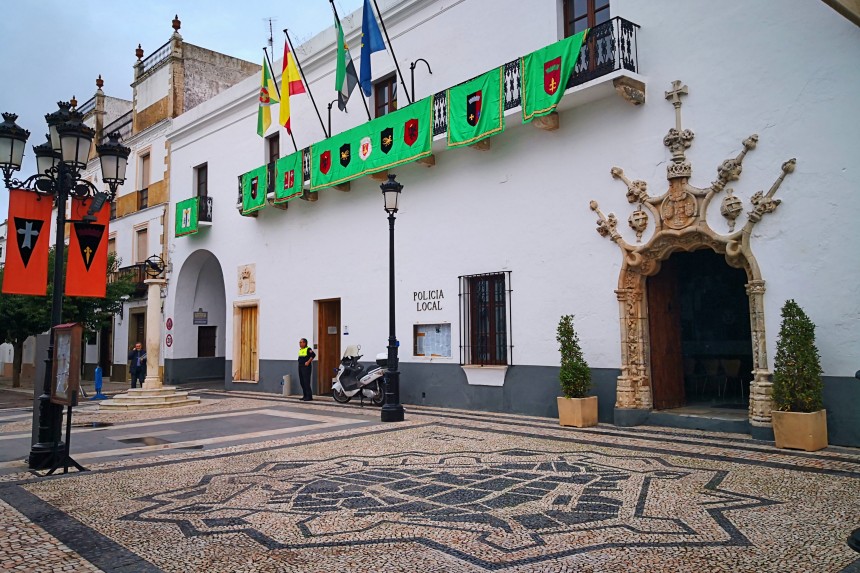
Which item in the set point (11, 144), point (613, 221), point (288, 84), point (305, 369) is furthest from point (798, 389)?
point (288, 84)

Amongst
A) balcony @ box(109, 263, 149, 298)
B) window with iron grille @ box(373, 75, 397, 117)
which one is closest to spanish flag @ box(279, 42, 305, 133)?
window with iron grille @ box(373, 75, 397, 117)

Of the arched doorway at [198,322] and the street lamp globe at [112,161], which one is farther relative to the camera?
the arched doorway at [198,322]

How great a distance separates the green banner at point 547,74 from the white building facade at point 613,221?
9.8 inches

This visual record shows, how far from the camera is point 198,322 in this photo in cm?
2294

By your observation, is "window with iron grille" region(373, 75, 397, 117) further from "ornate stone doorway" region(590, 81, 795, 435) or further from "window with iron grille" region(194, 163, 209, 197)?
"window with iron grille" region(194, 163, 209, 197)

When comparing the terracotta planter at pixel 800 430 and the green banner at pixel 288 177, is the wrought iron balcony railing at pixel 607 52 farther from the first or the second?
the green banner at pixel 288 177

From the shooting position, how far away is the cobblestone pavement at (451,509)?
4.25 meters

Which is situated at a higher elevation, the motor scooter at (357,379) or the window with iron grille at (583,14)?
the window with iron grille at (583,14)

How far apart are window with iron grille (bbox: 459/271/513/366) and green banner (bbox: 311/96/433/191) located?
2833 mm

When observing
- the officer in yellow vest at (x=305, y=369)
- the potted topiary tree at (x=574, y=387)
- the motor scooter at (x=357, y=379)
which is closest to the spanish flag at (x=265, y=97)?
the officer in yellow vest at (x=305, y=369)

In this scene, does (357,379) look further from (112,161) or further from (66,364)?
(66,364)

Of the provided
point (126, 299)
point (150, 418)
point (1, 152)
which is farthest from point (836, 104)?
point (126, 299)

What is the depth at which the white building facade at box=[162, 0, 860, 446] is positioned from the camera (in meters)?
8.38

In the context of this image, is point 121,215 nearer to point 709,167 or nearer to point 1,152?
point 1,152
